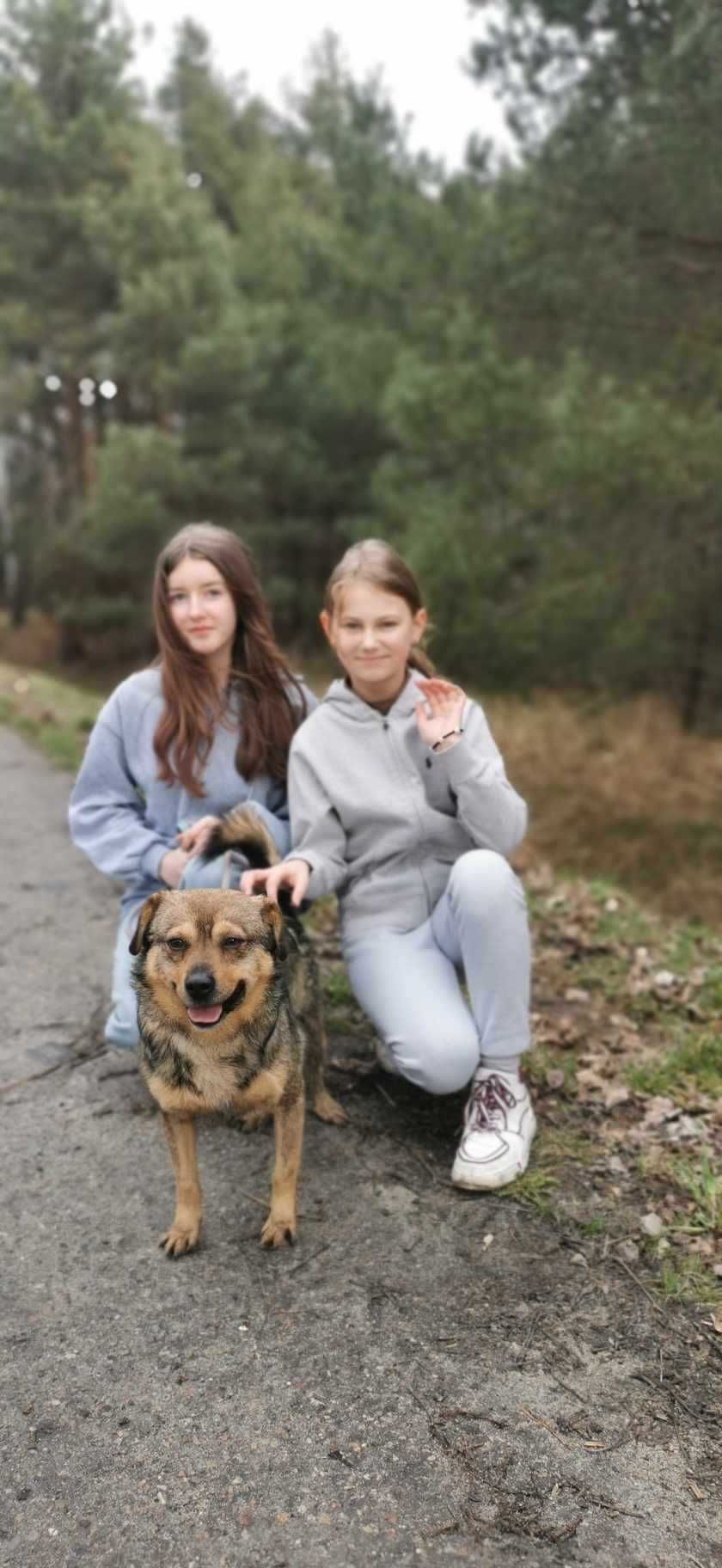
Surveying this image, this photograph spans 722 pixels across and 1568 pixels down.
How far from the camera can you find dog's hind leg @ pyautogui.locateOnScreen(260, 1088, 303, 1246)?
290 centimetres

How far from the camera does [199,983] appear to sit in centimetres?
256

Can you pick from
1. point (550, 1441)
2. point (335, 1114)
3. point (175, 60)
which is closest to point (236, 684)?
point (335, 1114)

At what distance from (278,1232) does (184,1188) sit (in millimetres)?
280

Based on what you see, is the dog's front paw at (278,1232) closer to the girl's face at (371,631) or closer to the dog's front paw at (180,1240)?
the dog's front paw at (180,1240)

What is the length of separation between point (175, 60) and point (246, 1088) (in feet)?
125

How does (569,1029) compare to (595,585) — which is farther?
(595,585)

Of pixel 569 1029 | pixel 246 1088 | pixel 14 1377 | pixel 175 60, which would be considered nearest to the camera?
pixel 14 1377

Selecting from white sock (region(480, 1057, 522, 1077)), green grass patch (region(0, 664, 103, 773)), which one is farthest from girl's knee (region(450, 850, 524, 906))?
green grass patch (region(0, 664, 103, 773))

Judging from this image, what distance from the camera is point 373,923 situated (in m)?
3.67

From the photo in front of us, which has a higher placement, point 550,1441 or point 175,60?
point 175,60

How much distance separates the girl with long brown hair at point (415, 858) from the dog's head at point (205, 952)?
0.35m

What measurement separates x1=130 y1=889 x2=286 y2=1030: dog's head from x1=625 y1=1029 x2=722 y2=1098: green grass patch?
1.72 metres

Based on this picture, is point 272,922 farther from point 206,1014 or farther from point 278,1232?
point 278,1232

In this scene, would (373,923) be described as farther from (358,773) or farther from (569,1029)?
(569,1029)
